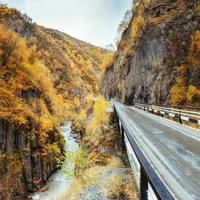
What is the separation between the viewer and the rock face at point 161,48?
97.9 feet

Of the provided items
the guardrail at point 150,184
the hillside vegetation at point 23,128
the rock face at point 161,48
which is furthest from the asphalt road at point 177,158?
the hillside vegetation at point 23,128

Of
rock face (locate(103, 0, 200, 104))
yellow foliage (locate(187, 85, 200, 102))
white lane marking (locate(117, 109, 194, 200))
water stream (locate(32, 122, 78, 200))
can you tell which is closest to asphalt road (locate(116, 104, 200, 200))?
white lane marking (locate(117, 109, 194, 200))

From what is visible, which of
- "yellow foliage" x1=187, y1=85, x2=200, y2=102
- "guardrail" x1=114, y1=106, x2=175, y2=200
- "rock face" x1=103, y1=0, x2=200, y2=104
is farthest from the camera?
"rock face" x1=103, y1=0, x2=200, y2=104

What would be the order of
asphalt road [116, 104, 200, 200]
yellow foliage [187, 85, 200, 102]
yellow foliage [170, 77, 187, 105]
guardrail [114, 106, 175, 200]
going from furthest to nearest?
yellow foliage [170, 77, 187, 105] < yellow foliage [187, 85, 200, 102] < asphalt road [116, 104, 200, 200] < guardrail [114, 106, 175, 200]

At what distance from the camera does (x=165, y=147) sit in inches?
406

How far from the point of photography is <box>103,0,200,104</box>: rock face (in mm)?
29828

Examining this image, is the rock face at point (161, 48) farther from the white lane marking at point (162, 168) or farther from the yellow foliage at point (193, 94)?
the white lane marking at point (162, 168)

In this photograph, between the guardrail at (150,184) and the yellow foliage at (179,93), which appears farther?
the yellow foliage at (179,93)

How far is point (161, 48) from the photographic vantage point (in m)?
33.9

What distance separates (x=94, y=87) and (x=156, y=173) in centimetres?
15026

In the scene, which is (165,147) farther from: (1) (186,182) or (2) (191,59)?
(2) (191,59)

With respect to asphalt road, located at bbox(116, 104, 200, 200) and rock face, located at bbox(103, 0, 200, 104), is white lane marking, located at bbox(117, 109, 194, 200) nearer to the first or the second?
asphalt road, located at bbox(116, 104, 200, 200)

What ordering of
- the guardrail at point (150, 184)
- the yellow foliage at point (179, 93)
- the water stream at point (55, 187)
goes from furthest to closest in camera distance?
1. the water stream at point (55, 187)
2. the yellow foliage at point (179, 93)
3. the guardrail at point (150, 184)

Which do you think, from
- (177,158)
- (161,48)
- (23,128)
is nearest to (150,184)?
(177,158)
